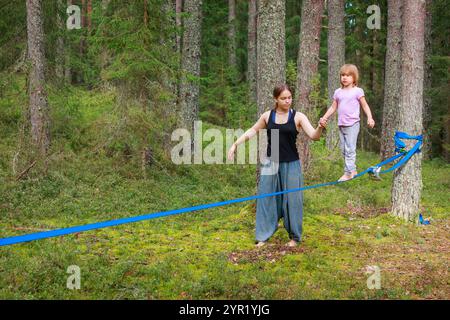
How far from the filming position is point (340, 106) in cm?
704

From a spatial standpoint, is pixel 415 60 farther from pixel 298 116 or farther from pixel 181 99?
pixel 181 99

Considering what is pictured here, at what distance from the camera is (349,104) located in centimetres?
694

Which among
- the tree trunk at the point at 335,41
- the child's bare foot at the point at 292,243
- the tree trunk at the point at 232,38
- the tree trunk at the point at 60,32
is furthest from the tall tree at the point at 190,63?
the child's bare foot at the point at 292,243

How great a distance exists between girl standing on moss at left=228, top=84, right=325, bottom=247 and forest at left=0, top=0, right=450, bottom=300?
15.4 inches

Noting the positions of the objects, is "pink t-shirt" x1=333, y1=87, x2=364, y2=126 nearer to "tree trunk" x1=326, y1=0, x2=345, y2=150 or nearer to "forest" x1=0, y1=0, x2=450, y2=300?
"forest" x1=0, y1=0, x2=450, y2=300

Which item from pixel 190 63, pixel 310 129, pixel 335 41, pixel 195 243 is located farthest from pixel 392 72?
pixel 195 243

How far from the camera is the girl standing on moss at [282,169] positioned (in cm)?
679

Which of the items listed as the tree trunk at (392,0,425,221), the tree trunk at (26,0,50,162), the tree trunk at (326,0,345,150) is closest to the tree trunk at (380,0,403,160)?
the tree trunk at (326,0,345,150)

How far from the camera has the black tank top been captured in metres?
6.78

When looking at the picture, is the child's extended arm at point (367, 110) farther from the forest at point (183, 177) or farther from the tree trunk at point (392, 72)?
the tree trunk at point (392, 72)

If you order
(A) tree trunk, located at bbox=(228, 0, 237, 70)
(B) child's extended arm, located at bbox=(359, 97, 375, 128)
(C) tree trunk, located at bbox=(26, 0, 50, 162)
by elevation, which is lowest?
(B) child's extended arm, located at bbox=(359, 97, 375, 128)

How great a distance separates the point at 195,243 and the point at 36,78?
8.11 meters

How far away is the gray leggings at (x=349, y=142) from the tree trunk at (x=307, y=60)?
4784 millimetres
